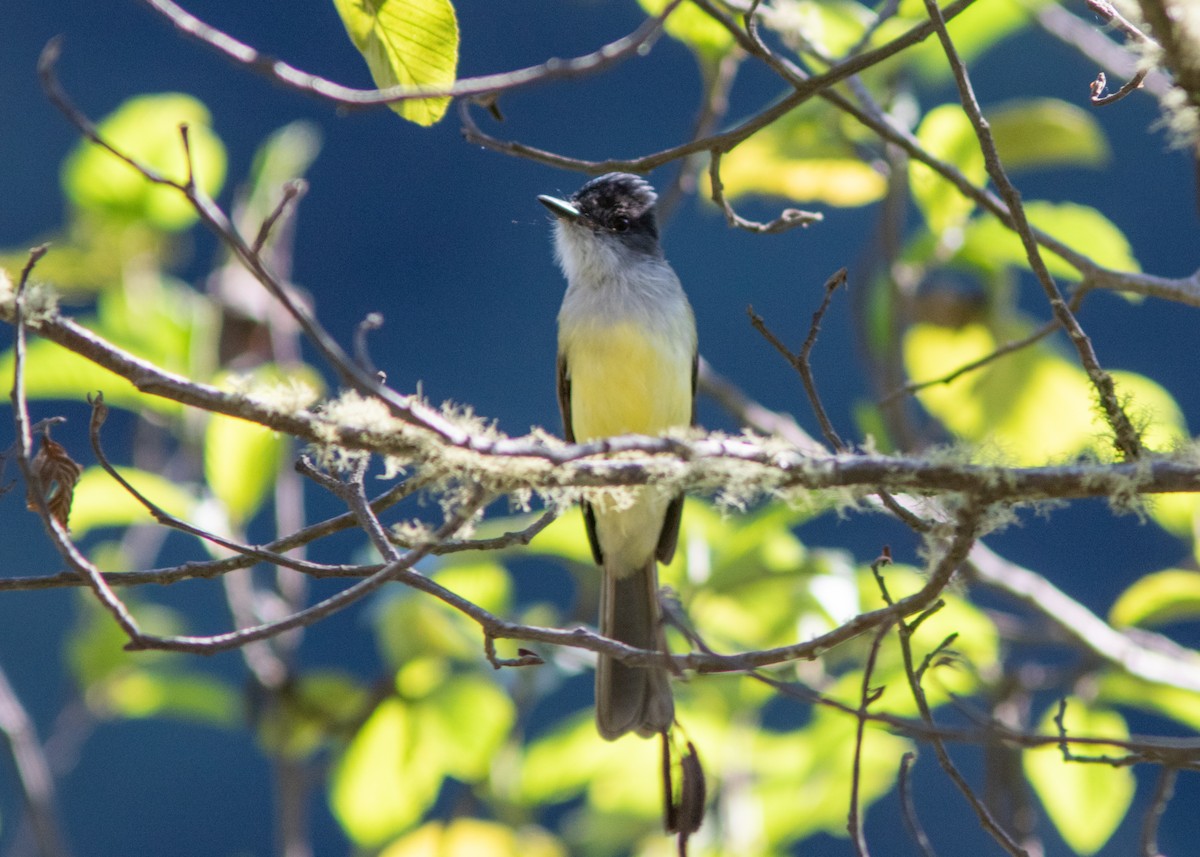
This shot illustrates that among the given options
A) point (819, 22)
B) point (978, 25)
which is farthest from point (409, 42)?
point (978, 25)

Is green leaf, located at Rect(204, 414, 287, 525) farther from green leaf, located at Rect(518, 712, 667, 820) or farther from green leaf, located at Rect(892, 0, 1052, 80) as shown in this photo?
green leaf, located at Rect(892, 0, 1052, 80)

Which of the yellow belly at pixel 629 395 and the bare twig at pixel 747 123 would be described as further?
the yellow belly at pixel 629 395

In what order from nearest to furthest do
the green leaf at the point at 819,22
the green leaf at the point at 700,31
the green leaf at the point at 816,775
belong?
the green leaf at the point at 819,22 → the green leaf at the point at 700,31 → the green leaf at the point at 816,775

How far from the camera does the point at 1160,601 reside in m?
3.25

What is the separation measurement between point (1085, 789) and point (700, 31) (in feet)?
6.69

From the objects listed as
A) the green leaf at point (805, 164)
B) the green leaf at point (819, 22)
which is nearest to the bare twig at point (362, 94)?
the green leaf at point (819, 22)

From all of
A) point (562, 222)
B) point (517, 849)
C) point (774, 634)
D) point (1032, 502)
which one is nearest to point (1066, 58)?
point (562, 222)

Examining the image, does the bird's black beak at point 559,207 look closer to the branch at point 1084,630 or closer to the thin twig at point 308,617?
the branch at point 1084,630

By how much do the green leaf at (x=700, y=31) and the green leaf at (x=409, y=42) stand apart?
1076 mm

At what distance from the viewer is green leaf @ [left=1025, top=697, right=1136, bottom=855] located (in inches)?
128

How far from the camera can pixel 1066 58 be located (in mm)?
6797

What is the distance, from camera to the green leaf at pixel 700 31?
304 centimetres

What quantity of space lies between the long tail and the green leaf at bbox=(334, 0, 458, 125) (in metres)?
0.92

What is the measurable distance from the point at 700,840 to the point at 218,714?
4.91ft
